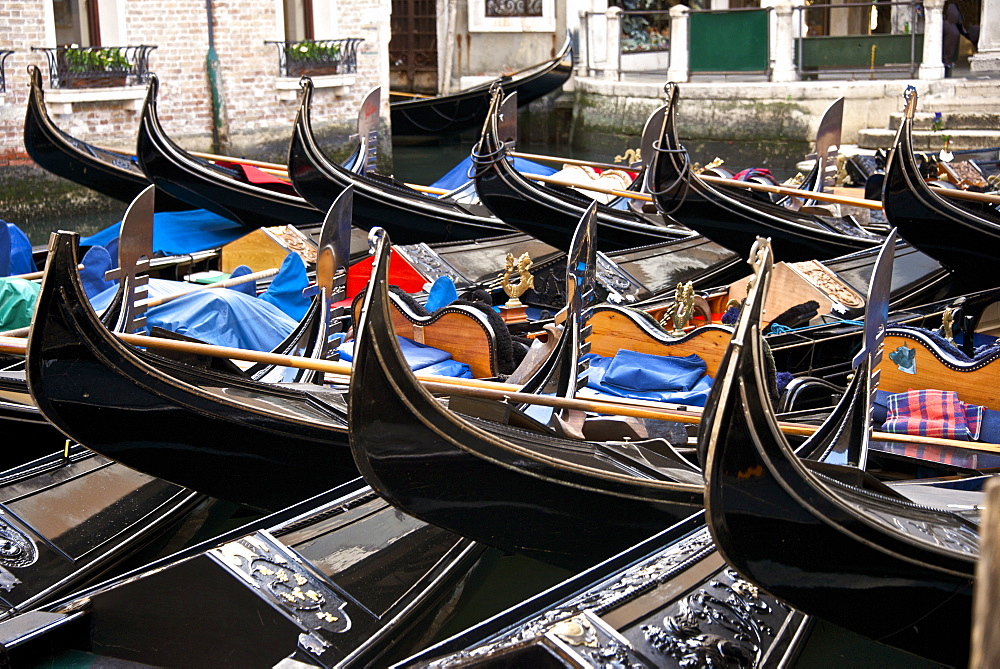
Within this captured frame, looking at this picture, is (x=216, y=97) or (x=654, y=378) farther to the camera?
(x=216, y=97)

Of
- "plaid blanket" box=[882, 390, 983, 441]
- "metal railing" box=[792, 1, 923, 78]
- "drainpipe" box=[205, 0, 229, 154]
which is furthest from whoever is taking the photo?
"metal railing" box=[792, 1, 923, 78]

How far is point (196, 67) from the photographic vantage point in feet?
20.8

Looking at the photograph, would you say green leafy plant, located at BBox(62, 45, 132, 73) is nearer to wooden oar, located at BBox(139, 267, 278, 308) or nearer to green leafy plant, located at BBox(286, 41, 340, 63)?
green leafy plant, located at BBox(286, 41, 340, 63)

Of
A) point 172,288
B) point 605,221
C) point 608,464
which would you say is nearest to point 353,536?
point 608,464

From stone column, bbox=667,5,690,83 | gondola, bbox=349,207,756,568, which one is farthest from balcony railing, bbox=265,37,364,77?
gondola, bbox=349,207,756,568

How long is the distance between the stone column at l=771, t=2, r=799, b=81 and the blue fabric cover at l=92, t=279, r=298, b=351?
5.27m

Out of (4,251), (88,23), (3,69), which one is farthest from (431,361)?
(88,23)

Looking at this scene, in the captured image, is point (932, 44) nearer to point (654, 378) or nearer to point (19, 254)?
point (654, 378)

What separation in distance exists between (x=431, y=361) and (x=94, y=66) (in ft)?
12.8

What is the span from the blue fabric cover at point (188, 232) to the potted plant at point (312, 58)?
2.20 m

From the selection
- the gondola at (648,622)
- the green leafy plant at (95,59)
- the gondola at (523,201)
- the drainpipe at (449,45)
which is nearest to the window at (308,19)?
the green leafy plant at (95,59)

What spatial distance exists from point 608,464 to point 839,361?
118cm

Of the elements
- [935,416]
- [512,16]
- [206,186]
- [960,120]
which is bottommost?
[935,416]

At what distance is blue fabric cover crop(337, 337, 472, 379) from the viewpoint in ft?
8.69
